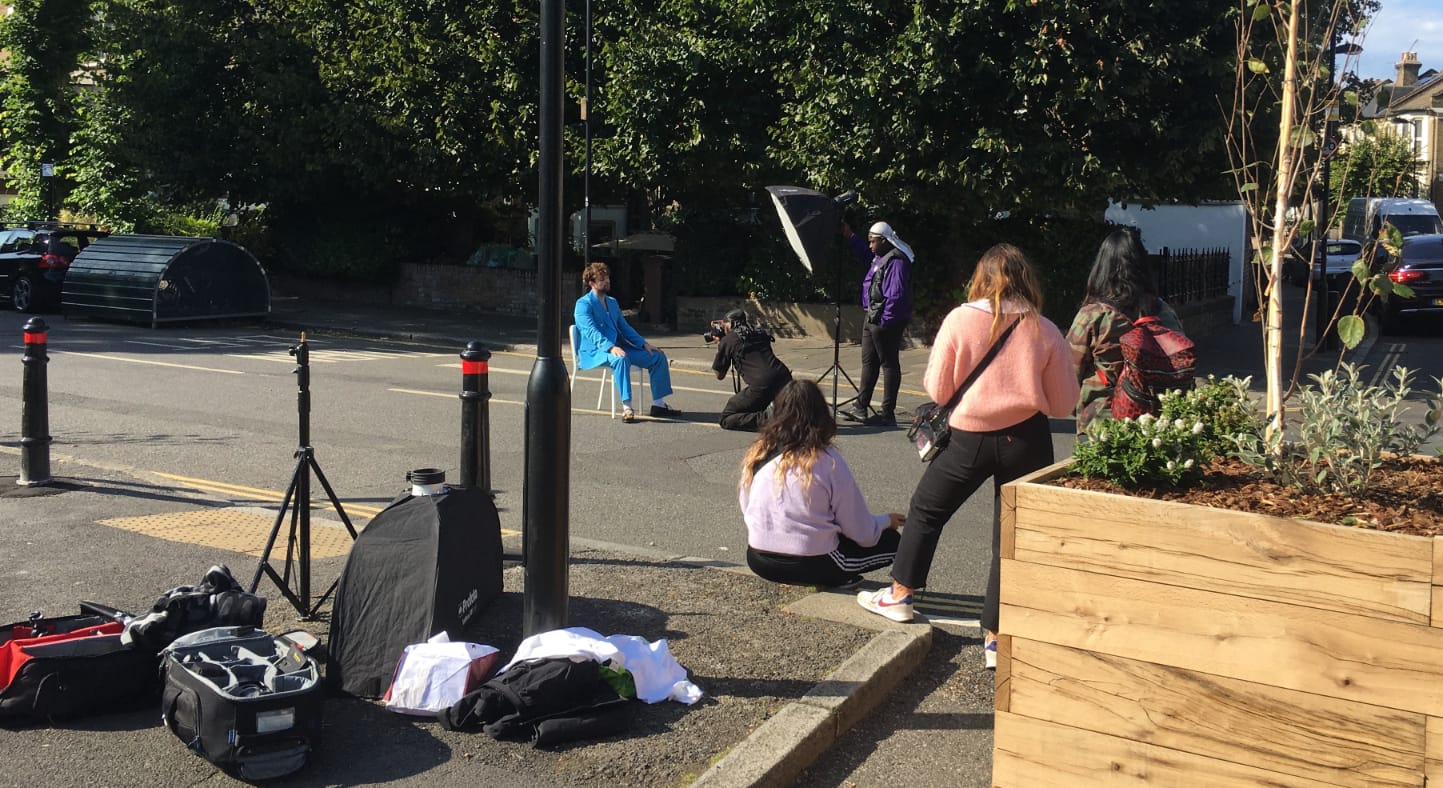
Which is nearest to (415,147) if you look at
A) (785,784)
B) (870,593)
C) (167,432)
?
(167,432)

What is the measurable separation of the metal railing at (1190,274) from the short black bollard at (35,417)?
1517 cm

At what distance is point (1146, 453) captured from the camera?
3.98 meters

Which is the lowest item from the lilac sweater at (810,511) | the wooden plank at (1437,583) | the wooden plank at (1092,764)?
the wooden plank at (1092,764)

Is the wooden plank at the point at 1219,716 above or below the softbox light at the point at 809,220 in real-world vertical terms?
below

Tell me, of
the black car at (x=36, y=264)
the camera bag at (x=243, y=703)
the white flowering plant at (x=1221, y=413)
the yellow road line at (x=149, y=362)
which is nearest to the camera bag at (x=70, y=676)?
the camera bag at (x=243, y=703)

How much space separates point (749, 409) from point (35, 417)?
19.0 feet

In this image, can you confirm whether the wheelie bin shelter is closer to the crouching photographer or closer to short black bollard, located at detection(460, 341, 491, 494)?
the crouching photographer

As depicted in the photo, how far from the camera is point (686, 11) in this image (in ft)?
63.3

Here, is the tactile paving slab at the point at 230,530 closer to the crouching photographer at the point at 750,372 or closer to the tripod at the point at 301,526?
the tripod at the point at 301,526

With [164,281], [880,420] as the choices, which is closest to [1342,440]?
[880,420]

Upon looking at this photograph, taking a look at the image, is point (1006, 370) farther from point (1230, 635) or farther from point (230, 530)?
point (230, 530)

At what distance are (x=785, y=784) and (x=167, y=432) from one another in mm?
8749

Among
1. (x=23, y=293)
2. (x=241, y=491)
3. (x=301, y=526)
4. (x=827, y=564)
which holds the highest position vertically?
(x=23, y=293)

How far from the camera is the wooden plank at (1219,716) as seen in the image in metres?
3.42
